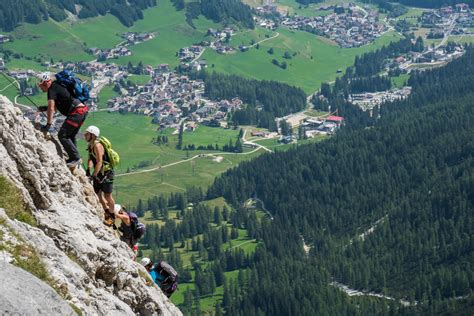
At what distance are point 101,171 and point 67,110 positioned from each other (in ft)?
8.90

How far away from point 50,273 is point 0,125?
16.9 feet

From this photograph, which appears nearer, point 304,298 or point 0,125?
point 0,125

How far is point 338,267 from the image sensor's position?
7141 inches

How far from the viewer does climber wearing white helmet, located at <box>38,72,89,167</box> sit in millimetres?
28644

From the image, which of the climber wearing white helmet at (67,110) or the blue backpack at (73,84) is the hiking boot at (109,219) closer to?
the climber wearing white helmet at (67,110)

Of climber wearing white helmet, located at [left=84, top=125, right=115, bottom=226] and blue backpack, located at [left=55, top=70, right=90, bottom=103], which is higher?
Result: blue backpack, located at [left=55, top=70, right=90, bottom=103]

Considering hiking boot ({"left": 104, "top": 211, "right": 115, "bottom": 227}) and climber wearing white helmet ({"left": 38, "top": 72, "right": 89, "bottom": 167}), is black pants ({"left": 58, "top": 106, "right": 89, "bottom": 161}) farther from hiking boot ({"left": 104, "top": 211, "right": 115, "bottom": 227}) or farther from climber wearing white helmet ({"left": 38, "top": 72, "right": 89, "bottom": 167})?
hiking boot ({"left": 104, "top": 211, "right": 115, "bottom": 227})

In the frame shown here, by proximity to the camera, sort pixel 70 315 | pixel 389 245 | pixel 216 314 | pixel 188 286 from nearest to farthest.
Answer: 1. pixel 70 315
2. pixel 216 314
3. pixel 188 286
4. pixel 389 245

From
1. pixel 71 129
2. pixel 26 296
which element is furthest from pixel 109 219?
Answer: pixel 26 296

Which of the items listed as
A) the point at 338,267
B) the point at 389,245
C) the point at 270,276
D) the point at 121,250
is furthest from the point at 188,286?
the point at 121,250

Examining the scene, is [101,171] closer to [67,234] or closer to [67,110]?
[67,110]

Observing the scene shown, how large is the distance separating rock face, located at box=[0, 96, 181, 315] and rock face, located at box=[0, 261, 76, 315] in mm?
Result: 2133

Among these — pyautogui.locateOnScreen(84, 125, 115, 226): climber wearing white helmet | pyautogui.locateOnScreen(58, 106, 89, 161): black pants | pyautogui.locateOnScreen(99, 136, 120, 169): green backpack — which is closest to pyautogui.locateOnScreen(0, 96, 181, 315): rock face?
pyautogui.locateOnScreen(58, 106, 89, 161): black pants

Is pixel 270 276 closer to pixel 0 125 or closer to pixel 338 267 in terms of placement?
pixel 338 267
